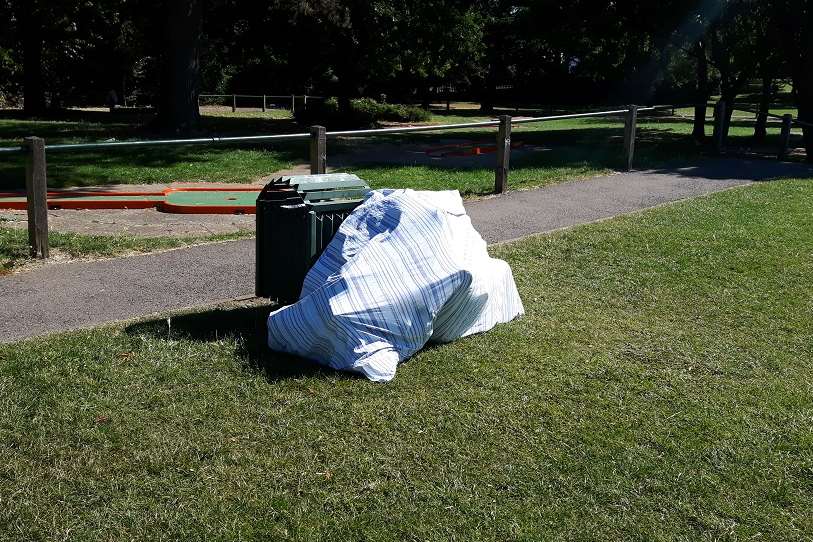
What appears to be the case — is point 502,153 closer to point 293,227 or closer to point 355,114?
point 293,227

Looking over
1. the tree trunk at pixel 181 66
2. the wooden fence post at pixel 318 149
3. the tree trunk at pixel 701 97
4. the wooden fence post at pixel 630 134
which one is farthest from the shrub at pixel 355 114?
the wooden fence post at pixel 318 149

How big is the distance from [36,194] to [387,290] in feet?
14.0

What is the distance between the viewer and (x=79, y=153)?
18.8 m

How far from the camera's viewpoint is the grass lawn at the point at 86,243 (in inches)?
346

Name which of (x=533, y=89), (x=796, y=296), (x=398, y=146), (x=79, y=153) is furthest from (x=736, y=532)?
(x=533, y=89)

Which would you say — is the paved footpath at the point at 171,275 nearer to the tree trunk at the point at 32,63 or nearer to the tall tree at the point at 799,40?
the tall tree at the point at 799,40

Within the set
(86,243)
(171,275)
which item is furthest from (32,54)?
(171,275)

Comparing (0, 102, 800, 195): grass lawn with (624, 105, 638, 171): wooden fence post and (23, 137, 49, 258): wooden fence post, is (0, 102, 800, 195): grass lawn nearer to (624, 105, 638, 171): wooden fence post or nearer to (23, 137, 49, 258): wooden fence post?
(624, 105, 638, 171): wooden fence post

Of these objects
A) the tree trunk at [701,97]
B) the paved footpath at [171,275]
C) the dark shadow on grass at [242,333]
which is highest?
the tree trunk at [701,97]

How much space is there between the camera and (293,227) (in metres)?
6.60

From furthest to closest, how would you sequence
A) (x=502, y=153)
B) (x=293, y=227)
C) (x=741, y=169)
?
1. (x=741, y=169)
2. (x=502, y=153)
3. (x=293, y=227)

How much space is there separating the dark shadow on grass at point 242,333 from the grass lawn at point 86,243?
2.35 m

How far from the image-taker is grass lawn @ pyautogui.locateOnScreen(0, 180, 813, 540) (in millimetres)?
4145

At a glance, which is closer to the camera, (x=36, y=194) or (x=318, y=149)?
(x=36, y=194)
